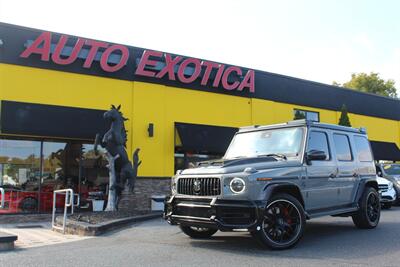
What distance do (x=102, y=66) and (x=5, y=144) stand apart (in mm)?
4212

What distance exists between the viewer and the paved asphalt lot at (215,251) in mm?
6387

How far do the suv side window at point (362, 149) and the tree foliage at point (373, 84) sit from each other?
147 feet

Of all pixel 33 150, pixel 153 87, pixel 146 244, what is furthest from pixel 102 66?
pixel 146 244

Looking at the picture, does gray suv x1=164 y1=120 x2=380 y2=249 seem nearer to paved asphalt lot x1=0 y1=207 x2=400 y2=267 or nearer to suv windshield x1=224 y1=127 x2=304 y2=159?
suv windshield x1=224 y1=127 x2=304 y2=159

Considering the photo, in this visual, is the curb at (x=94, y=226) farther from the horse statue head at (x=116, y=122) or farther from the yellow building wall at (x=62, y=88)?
the yellow building wall at (x=62, y=88)

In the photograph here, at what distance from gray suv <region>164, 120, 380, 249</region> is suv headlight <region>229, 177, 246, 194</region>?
16 millimetres

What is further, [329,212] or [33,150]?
[33,150]

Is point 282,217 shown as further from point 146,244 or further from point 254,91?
point 254,91

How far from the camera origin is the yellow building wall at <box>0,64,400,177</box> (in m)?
15.0

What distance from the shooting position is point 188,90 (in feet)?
60.9

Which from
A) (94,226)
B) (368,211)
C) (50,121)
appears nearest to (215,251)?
(94,226)

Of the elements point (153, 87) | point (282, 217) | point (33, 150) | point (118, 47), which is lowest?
point (282, 217)

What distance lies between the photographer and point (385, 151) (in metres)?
25.9

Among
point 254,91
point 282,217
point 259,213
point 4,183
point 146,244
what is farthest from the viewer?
point 254,91
